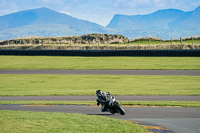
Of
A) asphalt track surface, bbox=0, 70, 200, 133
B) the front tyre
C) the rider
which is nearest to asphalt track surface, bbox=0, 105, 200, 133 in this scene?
asphalt track surface, bbox=0, 70, 200, 133

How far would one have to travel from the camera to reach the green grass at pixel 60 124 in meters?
10.4

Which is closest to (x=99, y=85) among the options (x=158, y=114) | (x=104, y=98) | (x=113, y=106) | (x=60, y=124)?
(x=104, y=98)

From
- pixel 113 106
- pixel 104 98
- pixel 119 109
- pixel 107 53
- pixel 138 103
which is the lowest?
pixel 138 103

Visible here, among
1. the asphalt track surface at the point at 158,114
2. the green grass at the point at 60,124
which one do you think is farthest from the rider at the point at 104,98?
the green grass at the point at 60,124

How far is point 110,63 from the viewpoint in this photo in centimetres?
4341

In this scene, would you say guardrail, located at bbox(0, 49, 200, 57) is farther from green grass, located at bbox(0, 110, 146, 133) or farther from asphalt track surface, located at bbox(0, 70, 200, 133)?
green grass, located at bbox(0, 110, 146, 133)

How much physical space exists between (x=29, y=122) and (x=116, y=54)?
126 ft

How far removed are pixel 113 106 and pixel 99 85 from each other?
465 inches

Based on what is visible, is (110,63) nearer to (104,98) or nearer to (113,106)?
(104,98)

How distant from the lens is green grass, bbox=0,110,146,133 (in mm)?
10367

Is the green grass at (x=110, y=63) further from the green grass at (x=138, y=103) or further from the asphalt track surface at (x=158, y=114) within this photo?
the asphalt track surface at (x=158, y=114)

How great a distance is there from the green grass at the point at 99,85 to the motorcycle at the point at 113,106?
7.10 meters

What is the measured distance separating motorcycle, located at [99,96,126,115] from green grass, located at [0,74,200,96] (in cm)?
710

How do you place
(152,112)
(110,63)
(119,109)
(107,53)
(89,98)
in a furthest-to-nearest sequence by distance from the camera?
(107,53) → (110,63) → (89,98) → (152,112) → (119,109)
